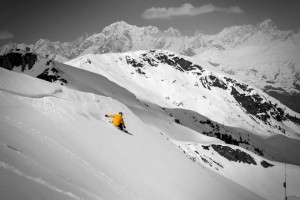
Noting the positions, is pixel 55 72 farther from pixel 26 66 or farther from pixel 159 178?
pixel 159 178

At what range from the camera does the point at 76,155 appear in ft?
35.8

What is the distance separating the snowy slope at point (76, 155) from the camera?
7.00 meters

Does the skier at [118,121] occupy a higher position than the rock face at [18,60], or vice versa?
the rock face at [18,60]

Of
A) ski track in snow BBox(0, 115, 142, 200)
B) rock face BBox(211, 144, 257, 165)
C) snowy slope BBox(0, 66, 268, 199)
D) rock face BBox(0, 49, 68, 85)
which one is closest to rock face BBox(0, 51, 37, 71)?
rock face BBox(0, 49, 68, 85)

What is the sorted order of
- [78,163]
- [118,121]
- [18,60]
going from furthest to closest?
[18,60]
[118,121]
[78,163]

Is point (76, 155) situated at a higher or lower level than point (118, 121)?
lower

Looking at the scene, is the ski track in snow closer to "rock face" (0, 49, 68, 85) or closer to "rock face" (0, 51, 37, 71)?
"rock face" (0, 49, 68, 85)

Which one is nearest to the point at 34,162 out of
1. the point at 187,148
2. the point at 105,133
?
the point at 105,133

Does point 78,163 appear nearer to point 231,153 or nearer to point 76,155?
point 76,155

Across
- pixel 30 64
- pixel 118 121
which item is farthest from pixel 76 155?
pixel 30 64

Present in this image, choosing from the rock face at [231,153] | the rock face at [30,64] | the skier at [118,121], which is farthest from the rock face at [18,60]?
the skier at [118,121]

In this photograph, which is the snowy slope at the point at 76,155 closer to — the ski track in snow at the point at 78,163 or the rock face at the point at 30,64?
the ski track in snow at the point at 78,163

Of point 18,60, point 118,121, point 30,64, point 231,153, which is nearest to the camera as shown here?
point 118,121

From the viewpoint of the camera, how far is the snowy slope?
276 inches
